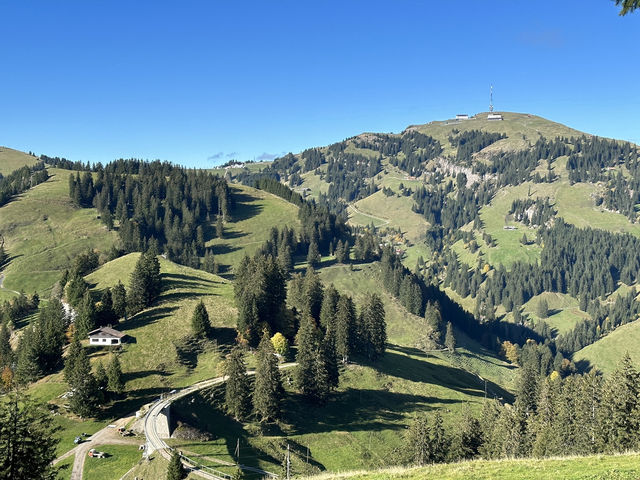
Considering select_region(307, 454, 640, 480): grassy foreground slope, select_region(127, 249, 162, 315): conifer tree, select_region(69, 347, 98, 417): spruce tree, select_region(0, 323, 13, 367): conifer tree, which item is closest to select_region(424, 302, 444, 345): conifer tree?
select_region(127, 249, 162, 315): conifer tree

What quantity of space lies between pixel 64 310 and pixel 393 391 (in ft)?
288

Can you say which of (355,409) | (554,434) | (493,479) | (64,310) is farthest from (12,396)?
(64,310)

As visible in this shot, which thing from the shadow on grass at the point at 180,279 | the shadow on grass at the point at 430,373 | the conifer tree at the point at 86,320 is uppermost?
the shadow on grass at the point at 180,279

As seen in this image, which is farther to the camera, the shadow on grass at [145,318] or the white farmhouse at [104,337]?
the shadow on grass at [145,318]

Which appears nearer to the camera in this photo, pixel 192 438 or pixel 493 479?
pixel 493 479

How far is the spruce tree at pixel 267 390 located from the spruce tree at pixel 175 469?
20.8 m

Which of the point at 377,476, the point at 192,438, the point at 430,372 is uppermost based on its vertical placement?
the point at 377,476

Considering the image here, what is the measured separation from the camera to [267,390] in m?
75.8

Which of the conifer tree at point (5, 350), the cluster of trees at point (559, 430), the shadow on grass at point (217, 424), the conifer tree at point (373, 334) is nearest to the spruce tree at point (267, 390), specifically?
the shadow on grass at point (217, 424)

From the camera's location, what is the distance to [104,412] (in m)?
73.8

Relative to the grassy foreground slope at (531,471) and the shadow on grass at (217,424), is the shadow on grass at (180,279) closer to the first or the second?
the shadow on grass at (217,424)

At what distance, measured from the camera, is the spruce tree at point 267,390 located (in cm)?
7544

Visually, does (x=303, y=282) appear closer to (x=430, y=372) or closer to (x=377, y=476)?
(x=430, y=372)

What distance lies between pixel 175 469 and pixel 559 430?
175 feet
